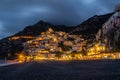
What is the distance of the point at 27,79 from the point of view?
151 feet

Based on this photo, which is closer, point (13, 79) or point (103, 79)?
point (103, 79)

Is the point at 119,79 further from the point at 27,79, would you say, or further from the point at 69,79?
the point at 27,79

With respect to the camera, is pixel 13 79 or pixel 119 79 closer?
pixel 119 79

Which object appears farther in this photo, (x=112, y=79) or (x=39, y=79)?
(x=39, y=79)

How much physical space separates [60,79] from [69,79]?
1391 millimetres

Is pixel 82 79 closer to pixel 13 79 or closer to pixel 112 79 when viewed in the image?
pixel 112 79

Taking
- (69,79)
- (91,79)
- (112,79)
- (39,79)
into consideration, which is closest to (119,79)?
(112,79)

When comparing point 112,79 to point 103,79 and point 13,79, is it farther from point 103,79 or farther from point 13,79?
point 13,79

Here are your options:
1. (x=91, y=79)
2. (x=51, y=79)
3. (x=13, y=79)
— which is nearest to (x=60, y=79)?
(x=51, y=79)

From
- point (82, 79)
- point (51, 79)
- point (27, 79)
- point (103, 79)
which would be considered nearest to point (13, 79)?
point (27, 79)

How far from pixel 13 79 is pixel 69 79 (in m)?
9.07

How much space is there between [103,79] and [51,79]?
7701 mm

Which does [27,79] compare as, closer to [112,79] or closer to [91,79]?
[91,79]

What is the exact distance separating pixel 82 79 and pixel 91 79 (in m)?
1.38
